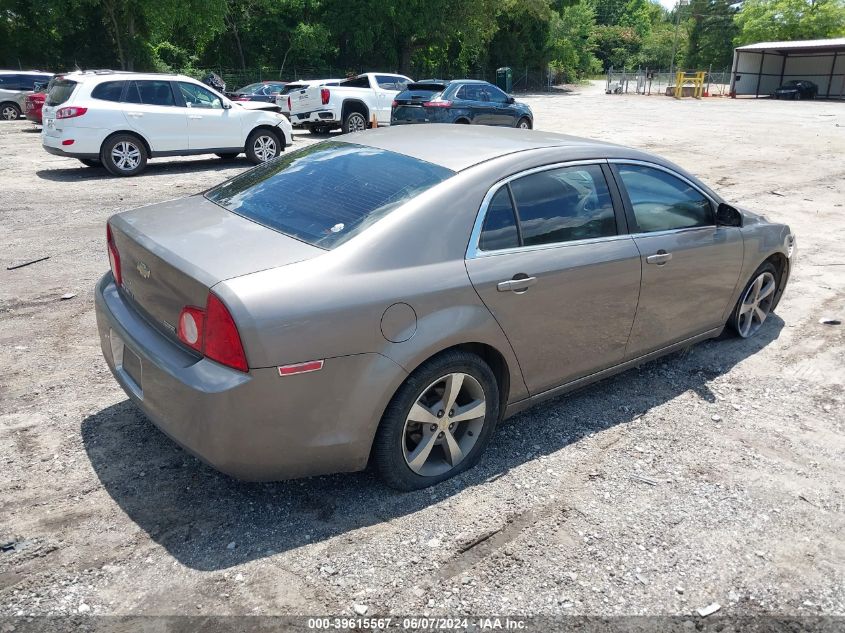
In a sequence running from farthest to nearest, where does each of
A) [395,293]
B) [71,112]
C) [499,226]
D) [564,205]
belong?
[71,112] < [564,205] < [499,226] < [395,293]

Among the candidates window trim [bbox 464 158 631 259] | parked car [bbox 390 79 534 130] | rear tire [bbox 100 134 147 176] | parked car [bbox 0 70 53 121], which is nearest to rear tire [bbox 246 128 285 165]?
rear tire [bbox 100 134 147 176]

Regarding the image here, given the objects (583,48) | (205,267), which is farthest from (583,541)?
(583,48)

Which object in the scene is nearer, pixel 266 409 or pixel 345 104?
pixel 266 409

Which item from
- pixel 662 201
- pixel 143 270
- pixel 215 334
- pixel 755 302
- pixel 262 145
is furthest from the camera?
pixel 262 145

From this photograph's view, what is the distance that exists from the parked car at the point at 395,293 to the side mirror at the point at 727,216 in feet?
0.67

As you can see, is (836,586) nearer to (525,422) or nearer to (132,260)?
(525,422)

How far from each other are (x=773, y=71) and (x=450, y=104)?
45.4 meters

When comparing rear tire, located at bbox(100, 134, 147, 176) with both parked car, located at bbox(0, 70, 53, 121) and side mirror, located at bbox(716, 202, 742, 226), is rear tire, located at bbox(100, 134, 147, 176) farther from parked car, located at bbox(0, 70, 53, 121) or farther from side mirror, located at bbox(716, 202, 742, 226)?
parked car, located at bbox(0, 70, 53, 121)

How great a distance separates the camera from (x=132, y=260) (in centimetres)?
332

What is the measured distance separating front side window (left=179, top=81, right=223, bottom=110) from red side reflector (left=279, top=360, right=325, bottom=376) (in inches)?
447

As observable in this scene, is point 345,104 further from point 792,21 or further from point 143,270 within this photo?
point 792,21

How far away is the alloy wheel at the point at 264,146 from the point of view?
13586 mm

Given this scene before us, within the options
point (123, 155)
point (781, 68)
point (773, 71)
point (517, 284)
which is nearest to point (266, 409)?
point (517, 284)

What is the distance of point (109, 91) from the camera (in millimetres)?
11836
